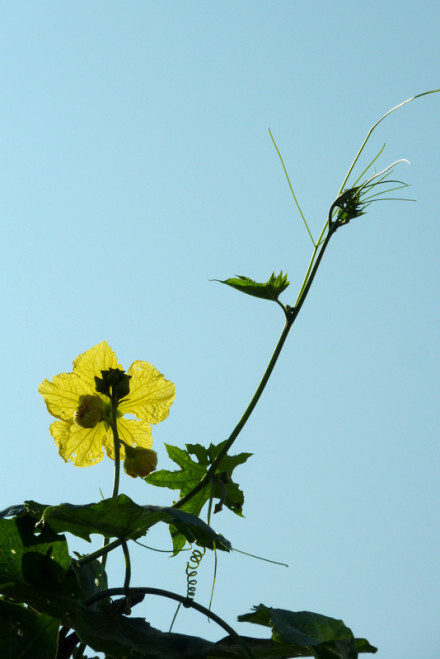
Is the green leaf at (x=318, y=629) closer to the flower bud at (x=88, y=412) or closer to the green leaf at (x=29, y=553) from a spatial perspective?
the green leaf at (x=29, y=553)

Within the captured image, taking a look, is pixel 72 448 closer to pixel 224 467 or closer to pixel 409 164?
pixel 224 467

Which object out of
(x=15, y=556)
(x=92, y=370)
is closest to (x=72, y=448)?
(x=92, y=370)

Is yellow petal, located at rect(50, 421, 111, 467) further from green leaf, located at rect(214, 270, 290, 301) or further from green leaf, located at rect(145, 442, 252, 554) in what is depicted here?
green leaf, located at rect(214, 270, 290, 301)

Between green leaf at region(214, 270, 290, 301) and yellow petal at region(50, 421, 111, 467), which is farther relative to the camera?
yellow petal at region(50, 421, 111, 467)

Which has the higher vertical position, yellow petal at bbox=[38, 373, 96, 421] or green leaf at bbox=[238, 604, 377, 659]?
yellow petal at bbox=[38, 373, 96, 421]

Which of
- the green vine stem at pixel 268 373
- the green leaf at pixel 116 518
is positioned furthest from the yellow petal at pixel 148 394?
the green leaf at pixel 116 518

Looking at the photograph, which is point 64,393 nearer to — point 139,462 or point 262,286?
→ point 139,462

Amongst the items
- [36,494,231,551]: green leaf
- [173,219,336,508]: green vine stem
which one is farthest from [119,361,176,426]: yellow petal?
[36,494,231,551]: green leaf
